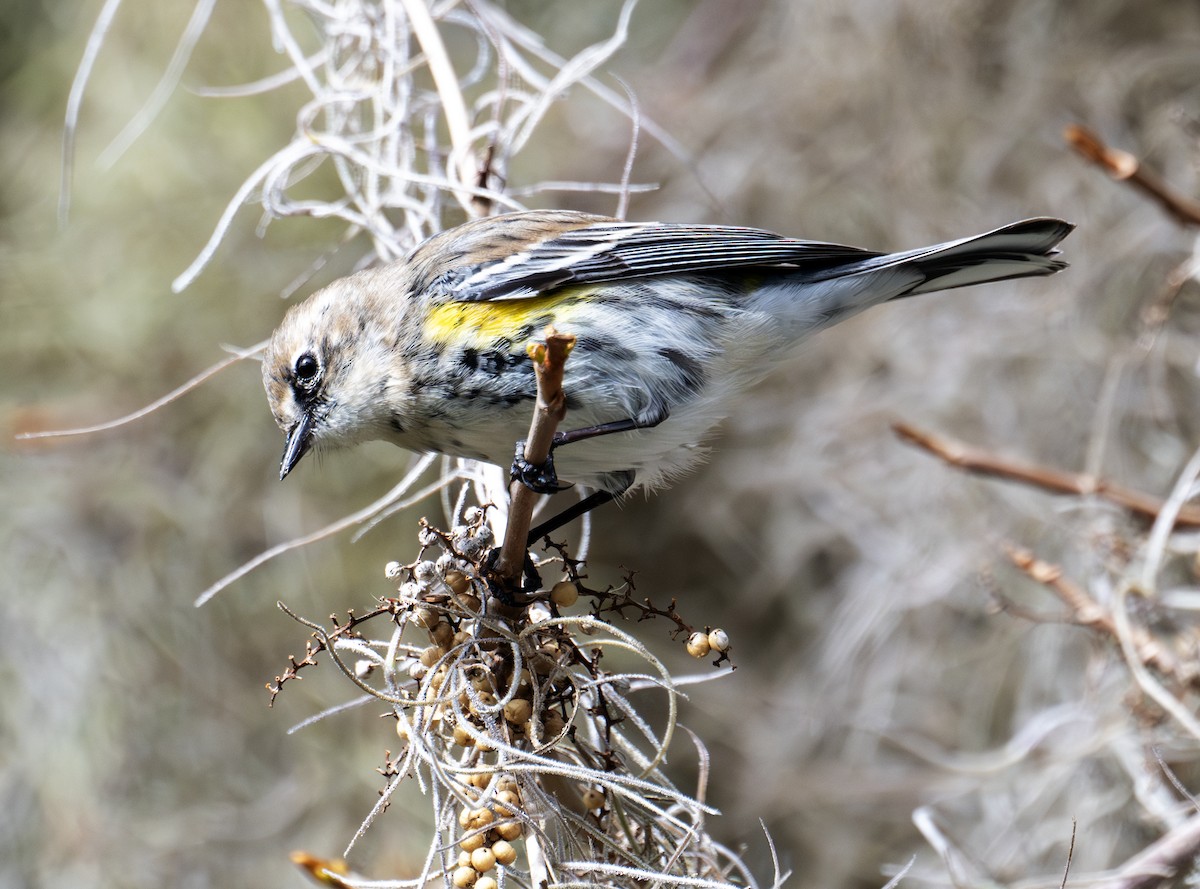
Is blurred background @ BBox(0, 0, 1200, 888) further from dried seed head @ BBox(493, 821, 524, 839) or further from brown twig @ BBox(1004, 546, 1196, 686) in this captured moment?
dried seed head @ BBox(493, 821, 524, 839)

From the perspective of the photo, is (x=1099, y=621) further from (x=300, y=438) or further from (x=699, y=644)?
(x=300, y=438)

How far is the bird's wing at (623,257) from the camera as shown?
7.87ft

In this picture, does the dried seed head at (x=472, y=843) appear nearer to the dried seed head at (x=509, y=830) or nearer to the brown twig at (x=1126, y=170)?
the dried seed head at (x=509, y=830)

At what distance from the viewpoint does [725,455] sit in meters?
4.36

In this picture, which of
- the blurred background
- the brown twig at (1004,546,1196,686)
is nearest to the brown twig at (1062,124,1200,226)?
the brown twig at (1004,546,1196,686)

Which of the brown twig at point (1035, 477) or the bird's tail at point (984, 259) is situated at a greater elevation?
the bird's tail at point (984, 259)

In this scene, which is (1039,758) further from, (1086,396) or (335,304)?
(335,304)

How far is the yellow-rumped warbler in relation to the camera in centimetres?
230

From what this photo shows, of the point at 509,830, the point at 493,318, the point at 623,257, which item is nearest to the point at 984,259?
the point at 623,257

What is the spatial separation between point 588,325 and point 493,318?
0.63 ft

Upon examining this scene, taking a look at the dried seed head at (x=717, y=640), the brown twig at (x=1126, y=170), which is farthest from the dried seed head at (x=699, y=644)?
the brown twig at (x=1126, y=170)

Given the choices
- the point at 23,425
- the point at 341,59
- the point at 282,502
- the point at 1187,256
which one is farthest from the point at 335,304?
the point at 1187,256

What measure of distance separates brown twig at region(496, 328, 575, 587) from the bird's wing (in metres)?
0.75

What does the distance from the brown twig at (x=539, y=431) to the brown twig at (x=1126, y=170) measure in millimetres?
1339
